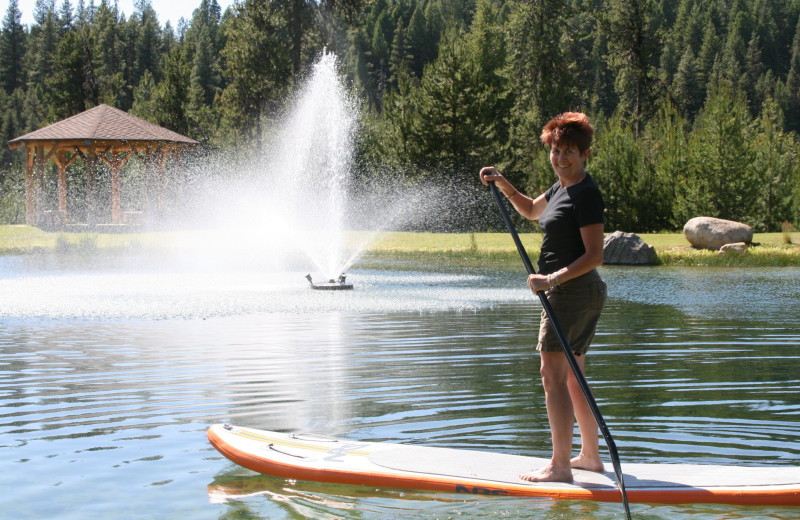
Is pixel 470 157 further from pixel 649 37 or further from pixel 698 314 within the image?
pixel 698 314

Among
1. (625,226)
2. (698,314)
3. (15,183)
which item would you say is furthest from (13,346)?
(15,183)

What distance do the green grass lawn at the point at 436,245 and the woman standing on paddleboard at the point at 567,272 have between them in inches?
746

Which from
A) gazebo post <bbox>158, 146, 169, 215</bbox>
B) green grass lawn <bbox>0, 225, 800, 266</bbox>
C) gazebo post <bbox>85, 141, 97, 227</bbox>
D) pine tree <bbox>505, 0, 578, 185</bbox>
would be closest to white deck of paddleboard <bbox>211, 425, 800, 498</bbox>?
green grass lawn <bbox>0, 225, 800, 266</bbox>

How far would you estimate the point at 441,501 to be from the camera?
4.92 m

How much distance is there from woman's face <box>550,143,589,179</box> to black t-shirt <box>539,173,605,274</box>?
0.22ft

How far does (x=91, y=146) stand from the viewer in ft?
113

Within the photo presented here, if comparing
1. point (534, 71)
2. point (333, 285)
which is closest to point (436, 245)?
point (333, 285)

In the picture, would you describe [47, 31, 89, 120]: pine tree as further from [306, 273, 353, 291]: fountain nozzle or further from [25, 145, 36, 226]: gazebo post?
[306, 273, 353, 291]: fountain nozzle

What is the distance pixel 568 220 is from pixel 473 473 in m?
1.44

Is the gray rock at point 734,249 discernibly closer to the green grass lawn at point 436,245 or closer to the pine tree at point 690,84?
the green grass lawn at point 436,245

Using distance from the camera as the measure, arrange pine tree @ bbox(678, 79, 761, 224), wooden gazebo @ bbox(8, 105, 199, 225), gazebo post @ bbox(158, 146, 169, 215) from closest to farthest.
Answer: pine tree @ bbox(678, 79, 761, 224), wooden gazebo @ bbox(8, 105, 199, 225), gazebo post @ bbox(158, 146, 169, 215)

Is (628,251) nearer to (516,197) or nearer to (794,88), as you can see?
(516,197)

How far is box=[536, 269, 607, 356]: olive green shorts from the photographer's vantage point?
4875 millimetres

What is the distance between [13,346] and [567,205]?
25.0 feet
